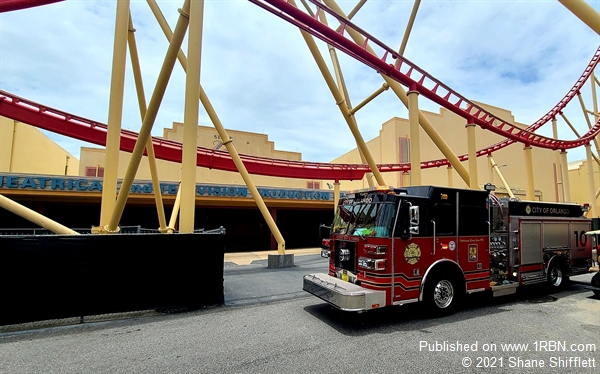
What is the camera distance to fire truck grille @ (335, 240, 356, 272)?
6.37 m

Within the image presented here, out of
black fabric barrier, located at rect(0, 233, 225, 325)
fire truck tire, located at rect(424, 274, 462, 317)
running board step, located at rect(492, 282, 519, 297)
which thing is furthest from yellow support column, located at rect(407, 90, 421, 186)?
black fabric barrier, located at rect(0, 233, 225, 325)

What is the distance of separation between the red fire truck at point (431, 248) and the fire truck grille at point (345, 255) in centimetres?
2

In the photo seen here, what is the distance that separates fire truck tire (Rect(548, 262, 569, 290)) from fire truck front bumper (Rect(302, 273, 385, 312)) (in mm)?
6013

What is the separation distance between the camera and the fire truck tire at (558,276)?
845 cm

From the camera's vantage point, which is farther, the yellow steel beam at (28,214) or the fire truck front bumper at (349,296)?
the yellow steel beam at (28,214)

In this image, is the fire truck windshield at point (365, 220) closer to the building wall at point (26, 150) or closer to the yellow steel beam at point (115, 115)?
the yellow steel beam at point (115, 115)

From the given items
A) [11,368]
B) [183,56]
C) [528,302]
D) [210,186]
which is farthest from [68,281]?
[210,186]

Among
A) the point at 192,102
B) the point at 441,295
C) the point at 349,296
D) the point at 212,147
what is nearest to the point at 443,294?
the point at 441,295

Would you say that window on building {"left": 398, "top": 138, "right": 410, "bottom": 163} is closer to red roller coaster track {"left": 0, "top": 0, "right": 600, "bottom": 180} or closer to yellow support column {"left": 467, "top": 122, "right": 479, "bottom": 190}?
red roller coaster track {"left": 0, "top": 0, "right": 600, "bottom": 180}

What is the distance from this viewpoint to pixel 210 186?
65.2 feet

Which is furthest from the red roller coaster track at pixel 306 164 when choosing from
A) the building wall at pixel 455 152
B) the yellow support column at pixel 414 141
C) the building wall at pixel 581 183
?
the building wall at pixel 581 183

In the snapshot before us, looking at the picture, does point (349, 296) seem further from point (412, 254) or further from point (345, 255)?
point (412, 254)

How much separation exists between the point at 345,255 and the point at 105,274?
483 cm

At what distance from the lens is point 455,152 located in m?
35.4
